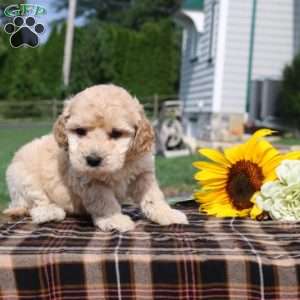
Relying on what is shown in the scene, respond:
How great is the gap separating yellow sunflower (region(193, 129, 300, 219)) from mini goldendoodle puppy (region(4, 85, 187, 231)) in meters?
0.32

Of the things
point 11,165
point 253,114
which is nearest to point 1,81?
point 253,114

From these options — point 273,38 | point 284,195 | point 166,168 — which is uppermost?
point 273,38

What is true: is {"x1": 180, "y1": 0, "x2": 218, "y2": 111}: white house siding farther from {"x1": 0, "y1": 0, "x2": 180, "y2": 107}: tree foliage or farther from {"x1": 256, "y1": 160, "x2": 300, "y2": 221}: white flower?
{"x1": 256, "y1": 160, "x2": 300, "y2": 221}: white flower

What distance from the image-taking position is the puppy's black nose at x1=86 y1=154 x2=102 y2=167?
2.29 metres

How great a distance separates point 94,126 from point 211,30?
922 centimetres

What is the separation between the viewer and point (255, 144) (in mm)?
2836

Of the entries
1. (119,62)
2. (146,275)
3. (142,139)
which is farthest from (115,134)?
(119,62)

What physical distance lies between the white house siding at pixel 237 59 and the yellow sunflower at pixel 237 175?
25.0 ft

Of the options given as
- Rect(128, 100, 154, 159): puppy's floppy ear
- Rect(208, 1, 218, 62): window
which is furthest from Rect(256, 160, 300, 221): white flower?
Rect(208, 1, 218, 62): window

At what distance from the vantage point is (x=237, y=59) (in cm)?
1042

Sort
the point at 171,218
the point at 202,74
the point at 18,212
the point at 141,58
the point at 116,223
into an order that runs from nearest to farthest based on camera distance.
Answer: the point at 116,223, the point at 171,218, the point at 18,212, the point at 202,74, the point at 141,58

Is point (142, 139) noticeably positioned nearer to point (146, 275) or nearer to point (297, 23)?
point (146, 275)

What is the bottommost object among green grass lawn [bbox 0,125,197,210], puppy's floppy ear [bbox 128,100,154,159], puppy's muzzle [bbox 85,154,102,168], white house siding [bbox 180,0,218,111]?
green grass lawn [bbox 0,125,197,210]

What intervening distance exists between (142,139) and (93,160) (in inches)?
11.1
